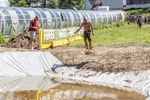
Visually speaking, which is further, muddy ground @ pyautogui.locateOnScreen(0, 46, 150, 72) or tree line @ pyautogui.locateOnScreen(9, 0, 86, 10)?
tree line @ pyautogui.locateOnScreen(9, 0, 86, 10)

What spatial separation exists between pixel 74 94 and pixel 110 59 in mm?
4941

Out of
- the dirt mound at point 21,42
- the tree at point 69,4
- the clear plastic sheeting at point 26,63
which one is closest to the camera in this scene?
the clear plastic sheeting at point 26,63

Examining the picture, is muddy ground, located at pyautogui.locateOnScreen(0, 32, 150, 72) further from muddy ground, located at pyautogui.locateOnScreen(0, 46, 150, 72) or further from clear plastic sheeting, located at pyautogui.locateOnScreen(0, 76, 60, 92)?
clear plastic sheeting, located at pyautogui.locateOnScreen(0, 76, 60, 92)

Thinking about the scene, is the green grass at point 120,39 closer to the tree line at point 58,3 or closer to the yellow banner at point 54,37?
the yellow banner at point 54,37

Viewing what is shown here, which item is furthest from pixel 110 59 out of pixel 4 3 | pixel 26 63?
pixel 4 3

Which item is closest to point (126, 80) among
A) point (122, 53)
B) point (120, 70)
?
point (120, 70)

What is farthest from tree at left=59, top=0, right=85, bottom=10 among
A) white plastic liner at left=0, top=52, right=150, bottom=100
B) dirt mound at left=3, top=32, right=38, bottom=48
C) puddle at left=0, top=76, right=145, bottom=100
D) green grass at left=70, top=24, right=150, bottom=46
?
puddle at left=0, top=76, right=145, bottom=100

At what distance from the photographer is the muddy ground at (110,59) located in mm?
16359

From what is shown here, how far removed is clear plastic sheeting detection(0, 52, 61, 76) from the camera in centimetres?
1777

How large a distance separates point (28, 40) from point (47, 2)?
47326 millimetres

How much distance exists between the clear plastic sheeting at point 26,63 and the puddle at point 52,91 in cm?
96

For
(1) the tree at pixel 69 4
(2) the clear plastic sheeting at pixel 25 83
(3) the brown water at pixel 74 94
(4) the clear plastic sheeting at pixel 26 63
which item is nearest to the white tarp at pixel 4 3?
(1) the tree at pixel 69 4

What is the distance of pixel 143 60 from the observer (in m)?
16.9

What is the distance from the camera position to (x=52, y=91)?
14.1 meters
